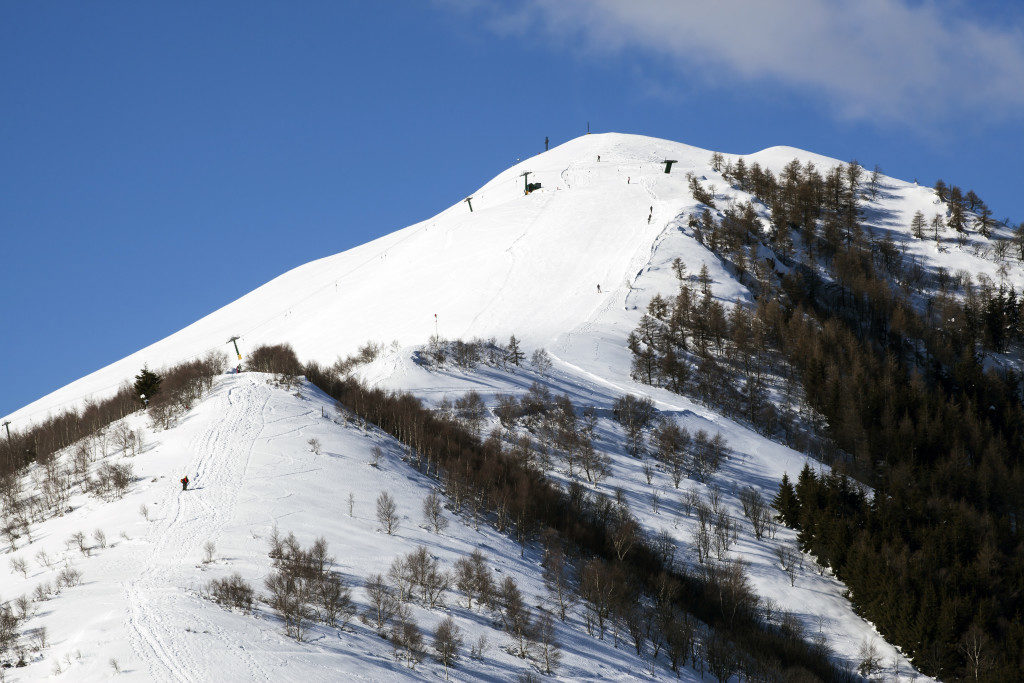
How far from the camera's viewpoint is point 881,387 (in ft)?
246

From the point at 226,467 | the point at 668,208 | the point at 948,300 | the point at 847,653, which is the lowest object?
the point at 847,653

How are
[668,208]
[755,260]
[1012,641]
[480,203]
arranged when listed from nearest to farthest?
[1012,641]
[755,260]
[668,208]
[480,203]

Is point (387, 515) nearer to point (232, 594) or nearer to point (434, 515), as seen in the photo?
point (434, 515)

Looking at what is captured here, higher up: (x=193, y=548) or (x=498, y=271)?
(x=498, y=271)

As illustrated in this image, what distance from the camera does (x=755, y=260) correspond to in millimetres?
101188

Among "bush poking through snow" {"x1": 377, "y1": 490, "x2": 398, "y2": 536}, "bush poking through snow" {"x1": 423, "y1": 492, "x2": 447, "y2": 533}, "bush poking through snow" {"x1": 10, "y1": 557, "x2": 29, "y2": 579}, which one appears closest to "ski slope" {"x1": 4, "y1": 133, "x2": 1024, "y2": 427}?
"bush poking through snow" {"x1": 423, "y1": 492, "x2": 447, "y2": 533}

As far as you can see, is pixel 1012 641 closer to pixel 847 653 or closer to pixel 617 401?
pixel 847 653

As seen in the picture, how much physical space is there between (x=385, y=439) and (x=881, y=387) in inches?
1920

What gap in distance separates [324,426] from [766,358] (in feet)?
163

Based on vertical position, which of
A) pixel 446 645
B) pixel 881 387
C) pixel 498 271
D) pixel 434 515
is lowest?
pixel 446 645

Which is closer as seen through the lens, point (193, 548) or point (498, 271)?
point (193, 548)

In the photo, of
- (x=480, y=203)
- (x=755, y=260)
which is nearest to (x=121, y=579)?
(x=755, y=260)

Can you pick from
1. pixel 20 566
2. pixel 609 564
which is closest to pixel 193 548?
pixel 20 566

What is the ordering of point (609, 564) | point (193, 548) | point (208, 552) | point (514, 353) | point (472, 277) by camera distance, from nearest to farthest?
point (208, 552), point (193, 548), point (609, 564), point (514, 353), point (472, 277)
